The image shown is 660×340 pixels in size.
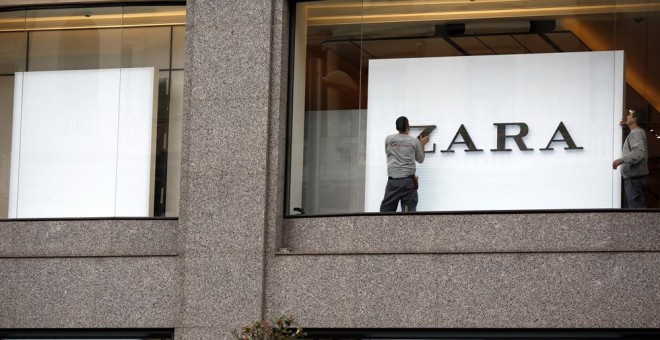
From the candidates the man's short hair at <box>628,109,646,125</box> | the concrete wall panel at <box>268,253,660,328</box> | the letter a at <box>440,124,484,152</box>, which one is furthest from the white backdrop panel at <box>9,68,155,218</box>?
the man's short hair at <box>628,109,646,125</box>

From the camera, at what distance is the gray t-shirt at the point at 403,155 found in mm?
19234

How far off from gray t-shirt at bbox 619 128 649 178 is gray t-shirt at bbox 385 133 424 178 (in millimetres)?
2750

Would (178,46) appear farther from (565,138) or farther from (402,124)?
(565,138)

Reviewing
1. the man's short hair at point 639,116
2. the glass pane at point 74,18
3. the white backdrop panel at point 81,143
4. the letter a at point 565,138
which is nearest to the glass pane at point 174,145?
the white backdrop panel at point 81,143

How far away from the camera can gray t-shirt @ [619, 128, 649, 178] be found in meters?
18.4

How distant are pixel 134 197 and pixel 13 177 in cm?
202

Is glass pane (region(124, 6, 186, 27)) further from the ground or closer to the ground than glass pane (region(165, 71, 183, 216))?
further from the ground

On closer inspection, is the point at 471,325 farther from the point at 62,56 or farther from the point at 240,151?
Result: the point at 62,56

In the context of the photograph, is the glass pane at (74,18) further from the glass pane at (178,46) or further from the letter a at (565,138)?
the letter a at (565,138)

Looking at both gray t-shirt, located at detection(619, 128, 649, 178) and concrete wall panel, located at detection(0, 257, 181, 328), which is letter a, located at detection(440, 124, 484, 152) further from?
concrete wall panel, located at detection(0, 257, 181, 328)

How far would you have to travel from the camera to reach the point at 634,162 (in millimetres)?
18469

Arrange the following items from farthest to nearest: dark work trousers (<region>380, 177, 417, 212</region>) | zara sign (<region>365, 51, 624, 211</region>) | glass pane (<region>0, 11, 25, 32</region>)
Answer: glass pane (<region>0, 11, 25, 32</region>)
dark work trousers (<region>380, 177, 417, 212</region>)
zara sign (<region>365, 51, 624, 211</region>)

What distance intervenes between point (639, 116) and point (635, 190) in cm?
99

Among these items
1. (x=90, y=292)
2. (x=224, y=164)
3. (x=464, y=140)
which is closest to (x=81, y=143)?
(x=90, y=292)
